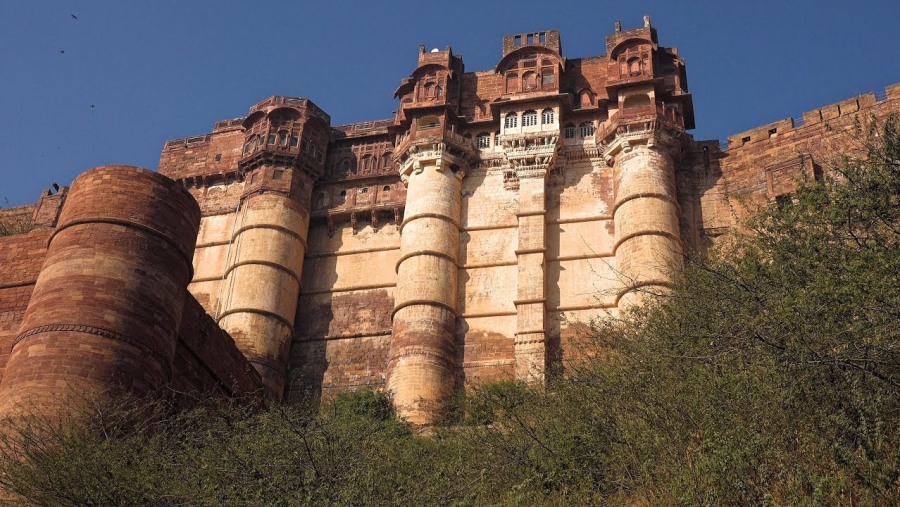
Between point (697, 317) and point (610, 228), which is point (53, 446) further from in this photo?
point (610, 228)

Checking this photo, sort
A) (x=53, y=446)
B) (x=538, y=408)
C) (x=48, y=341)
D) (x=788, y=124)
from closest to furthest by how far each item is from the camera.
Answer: (x=53, y=446)
(x=48, y=341)
(x=538, y=408)
(x=788, y=124)

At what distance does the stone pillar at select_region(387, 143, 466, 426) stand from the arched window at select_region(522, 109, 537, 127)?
1.54 metres

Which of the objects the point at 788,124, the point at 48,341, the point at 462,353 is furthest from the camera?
the point at 788,124

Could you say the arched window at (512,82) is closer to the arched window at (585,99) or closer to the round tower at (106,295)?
the arched window at (585,99)

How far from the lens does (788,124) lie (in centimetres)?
2261

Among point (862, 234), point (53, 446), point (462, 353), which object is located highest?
point (462, 353)

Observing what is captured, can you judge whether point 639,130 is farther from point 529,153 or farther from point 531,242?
point 531,242

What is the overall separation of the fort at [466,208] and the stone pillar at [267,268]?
0.04 meters

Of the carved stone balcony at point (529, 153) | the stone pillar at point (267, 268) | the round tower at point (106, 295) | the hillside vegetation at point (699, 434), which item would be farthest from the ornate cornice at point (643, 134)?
the round tower at point (106, 295)

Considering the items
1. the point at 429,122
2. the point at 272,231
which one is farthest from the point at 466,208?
the point at 272,231

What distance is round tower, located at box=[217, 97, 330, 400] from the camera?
70.8 feet

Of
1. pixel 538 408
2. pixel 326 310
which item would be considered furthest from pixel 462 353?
pixel 538 408

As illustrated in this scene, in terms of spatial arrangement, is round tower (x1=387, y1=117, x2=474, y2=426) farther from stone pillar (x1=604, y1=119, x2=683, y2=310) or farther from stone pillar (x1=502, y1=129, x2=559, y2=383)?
stone pillar (x1=604, y1=119, x2=683, y2=310)

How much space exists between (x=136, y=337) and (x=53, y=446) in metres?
1.59
